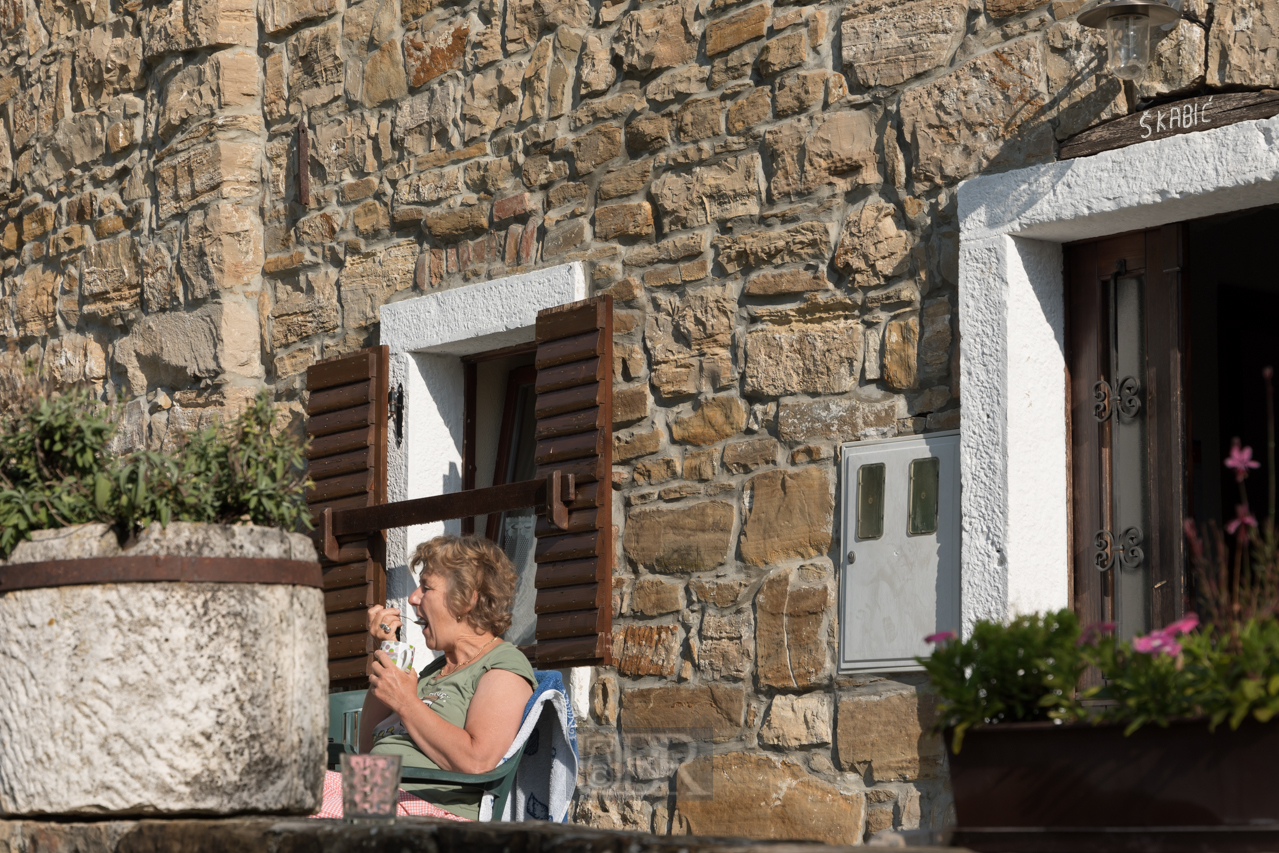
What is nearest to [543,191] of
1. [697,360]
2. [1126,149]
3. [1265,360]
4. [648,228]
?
[648,228]

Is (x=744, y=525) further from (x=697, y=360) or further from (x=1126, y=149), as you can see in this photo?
(x=1126, y=149)

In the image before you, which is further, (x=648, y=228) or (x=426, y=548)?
(x=648, y=228)

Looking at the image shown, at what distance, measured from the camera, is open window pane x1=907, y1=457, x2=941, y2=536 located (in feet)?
13.0

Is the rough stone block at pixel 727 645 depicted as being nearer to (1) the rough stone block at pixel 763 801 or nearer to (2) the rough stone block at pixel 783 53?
(1) the rough stone block at pixel 763 801

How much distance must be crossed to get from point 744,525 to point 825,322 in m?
0.58

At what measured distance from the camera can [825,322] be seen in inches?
167

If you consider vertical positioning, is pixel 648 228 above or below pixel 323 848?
above

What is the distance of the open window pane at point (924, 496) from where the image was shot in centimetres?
397

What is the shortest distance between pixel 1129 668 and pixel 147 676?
1.71 meters

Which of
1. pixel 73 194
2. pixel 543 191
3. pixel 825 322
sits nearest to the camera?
pixel 825 322

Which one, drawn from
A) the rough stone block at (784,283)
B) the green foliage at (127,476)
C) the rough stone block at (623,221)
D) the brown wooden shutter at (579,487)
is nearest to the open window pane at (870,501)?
the rough stone block at (784,283)

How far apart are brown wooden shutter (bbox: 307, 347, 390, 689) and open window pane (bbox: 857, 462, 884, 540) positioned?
72.7 inches

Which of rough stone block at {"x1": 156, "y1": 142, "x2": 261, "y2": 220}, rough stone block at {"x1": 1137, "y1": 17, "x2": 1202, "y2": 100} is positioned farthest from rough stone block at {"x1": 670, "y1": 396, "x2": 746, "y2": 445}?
rough stone block at {"x1": 156, "y1": 142, "x2": 261, "y2": 220}

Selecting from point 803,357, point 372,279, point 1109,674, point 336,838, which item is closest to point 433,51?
point 372,279
